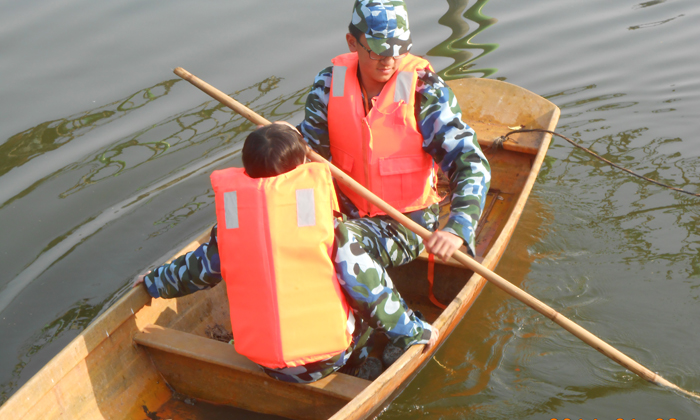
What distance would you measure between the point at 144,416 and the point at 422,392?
1547 mm

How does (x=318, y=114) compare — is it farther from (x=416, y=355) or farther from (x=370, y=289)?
(x=416, y=355)

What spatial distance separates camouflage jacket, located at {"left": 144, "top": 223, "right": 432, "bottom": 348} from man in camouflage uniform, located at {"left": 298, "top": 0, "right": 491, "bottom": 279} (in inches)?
13.2

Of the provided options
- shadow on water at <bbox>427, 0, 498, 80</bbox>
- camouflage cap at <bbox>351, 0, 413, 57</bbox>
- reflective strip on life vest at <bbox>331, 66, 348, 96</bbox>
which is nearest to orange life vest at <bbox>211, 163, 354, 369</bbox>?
camouflage cap at <bbox>351, 0, 413, 57</bbox>

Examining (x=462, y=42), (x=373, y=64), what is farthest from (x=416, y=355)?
(x=462, y=42)

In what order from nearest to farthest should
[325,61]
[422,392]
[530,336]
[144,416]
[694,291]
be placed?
1. [144,416]
2. [422,392]
3. [530,336]
4. [694,291]
5. [325,61]

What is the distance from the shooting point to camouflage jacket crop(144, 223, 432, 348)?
2805mm

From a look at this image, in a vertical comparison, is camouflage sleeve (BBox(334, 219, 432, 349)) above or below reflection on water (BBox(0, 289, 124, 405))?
above

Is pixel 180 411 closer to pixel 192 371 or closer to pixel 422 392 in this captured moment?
pixel 192 371

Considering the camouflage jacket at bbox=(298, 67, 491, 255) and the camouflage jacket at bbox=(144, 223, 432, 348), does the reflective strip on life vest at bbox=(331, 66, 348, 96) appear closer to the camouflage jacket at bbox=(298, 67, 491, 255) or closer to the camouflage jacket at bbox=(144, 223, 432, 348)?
the camouflage jacket at bbox=(298, 67, 491, 255)

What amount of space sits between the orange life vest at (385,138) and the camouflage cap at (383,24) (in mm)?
216

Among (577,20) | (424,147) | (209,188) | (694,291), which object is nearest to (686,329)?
(694,291)

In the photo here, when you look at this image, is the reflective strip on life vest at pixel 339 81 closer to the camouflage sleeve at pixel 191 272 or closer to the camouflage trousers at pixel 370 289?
the camouflage trousers at pixel 370 289

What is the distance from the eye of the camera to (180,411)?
3416mm

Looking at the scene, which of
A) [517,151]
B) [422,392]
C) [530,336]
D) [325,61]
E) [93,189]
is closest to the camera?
[422,392]
